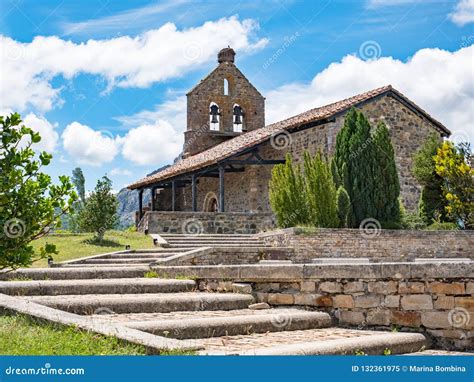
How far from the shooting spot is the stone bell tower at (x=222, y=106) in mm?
28797

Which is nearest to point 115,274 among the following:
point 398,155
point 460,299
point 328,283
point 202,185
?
point 328,283

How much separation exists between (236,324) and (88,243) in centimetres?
1121

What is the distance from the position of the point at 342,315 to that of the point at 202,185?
68.2 ft

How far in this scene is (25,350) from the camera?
4215 millimetres

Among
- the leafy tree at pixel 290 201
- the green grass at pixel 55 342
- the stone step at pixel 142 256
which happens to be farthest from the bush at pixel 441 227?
the green grass at pixel 55 342

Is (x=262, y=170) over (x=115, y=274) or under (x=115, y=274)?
over

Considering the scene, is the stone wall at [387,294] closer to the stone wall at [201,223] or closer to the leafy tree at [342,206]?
the leafy tree at [342,206]

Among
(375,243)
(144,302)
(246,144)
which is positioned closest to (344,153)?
(375,243)

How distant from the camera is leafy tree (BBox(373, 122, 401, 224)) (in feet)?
56.7

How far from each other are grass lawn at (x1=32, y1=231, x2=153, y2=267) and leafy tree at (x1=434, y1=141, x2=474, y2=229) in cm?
922

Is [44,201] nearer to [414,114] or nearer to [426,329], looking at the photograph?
[426,329]
